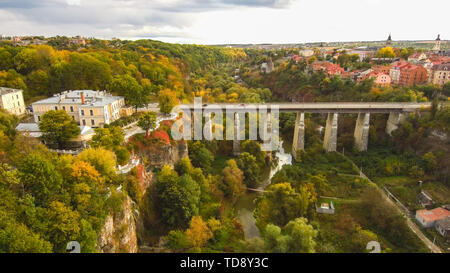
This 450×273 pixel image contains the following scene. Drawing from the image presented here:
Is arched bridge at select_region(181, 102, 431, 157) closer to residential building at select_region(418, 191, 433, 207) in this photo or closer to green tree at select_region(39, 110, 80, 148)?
residential building at select_region(418, 191, 433, 207)

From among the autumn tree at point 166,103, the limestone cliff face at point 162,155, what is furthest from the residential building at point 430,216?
the autumn tree at point 166,103

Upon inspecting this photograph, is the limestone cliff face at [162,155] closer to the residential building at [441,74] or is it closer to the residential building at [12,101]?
the residential building at [12,101]

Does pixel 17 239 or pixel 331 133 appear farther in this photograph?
pixel 331 133

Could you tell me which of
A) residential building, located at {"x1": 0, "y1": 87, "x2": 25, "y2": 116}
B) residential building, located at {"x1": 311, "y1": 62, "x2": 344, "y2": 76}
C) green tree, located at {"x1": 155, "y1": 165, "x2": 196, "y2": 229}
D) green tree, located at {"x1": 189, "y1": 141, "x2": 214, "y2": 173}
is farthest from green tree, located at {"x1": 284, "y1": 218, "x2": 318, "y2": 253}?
residential building, located at {"x1": 311, "y1": 62, "x2": 344, "y2": 76}

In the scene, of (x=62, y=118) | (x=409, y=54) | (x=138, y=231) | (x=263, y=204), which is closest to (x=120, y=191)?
(x=138, y=231)

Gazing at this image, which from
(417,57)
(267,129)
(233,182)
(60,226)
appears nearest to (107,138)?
(60,226)

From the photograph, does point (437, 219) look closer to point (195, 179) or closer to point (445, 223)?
point (445, 223)

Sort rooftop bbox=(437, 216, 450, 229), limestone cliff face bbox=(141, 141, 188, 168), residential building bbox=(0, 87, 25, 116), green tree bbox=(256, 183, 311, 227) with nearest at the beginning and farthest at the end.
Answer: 1. green tree bbox=(256, 183, 311, 227)
2. rooftop bbox=(437, 216, 450, 229)
3. limestone cliff face bbox=(141, 141, 188, 168)
4. residential building bbox=(0, 87, 25, 116)

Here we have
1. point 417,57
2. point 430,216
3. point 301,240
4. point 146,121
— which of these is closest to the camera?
point 301,240
